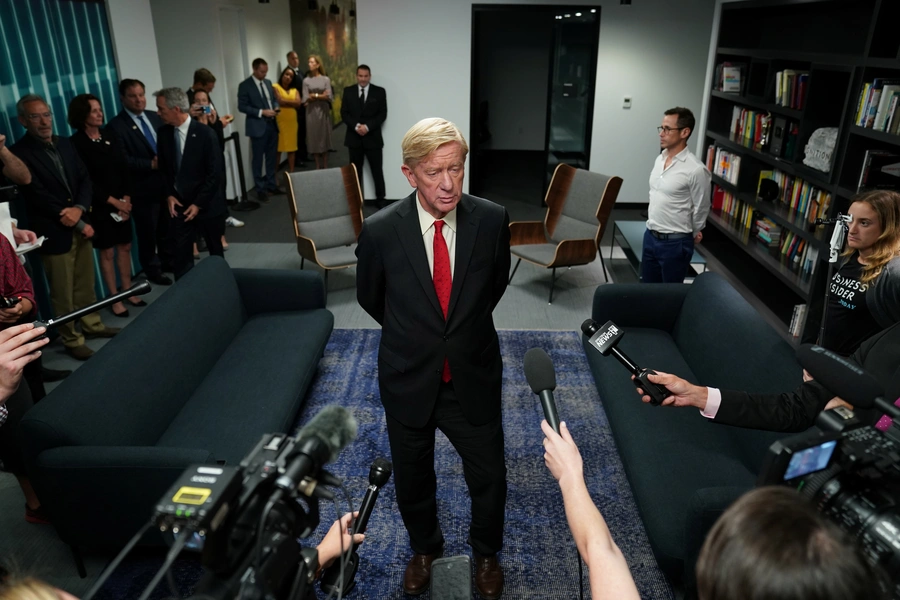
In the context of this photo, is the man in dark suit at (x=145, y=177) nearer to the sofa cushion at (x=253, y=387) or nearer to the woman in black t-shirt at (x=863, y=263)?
A: the sofa cushion at (x=253, y=387)

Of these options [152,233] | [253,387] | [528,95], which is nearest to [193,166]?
[152,233]

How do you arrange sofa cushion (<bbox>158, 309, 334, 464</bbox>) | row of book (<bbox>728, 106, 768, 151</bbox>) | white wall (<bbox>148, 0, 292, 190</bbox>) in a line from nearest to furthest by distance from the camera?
sofa cushion (<bbox>158, 309, 334, 464</bbox>), row of book (<bbox>728, 106, 768, 151</bbox>), white wall (<bbox>148, 0, 292, 190</bbox>)

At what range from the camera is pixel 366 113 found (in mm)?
7531

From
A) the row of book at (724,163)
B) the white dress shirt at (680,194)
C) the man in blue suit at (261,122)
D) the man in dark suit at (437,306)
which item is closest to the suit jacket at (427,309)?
the man in dark suit at (437,306)

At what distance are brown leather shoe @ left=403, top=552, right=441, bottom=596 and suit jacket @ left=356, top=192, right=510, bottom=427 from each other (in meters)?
0.66

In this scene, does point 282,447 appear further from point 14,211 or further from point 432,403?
point 14,211

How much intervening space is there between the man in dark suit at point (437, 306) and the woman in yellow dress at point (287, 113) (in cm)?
710

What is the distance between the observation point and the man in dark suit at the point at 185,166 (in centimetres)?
481

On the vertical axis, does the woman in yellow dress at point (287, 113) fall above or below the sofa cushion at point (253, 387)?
above

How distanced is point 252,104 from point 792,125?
20.0 ft

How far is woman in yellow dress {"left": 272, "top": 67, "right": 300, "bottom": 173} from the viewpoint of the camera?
8.59m

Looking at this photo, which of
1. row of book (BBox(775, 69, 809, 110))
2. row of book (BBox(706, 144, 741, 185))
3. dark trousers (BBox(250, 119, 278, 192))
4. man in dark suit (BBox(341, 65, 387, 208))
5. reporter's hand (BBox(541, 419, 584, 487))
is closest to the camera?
reporter's hand (BBox(541, 419, 584, 487))

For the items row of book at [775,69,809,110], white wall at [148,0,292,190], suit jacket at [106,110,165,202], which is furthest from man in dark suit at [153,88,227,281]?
row of book at [775,69,809,110]

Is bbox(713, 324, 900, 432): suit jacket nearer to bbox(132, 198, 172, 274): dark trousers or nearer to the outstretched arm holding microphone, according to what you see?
the outstretched arm holding microphone
